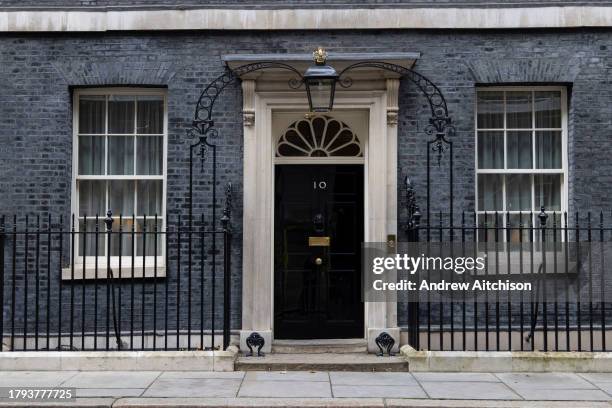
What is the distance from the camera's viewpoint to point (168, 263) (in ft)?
28.8

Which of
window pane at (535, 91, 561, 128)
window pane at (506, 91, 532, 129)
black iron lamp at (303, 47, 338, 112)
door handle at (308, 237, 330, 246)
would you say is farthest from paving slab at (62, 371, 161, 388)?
window pane at (535, 91, 561, 128)

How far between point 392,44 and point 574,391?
4.64 metres

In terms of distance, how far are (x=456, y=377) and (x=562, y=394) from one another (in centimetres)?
115

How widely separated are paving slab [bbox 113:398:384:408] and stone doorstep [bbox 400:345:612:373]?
147cm

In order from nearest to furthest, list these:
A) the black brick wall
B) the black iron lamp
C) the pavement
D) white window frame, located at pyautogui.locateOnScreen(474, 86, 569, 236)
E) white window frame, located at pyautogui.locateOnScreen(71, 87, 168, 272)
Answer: the pavement < the black iron lamp < the black brick wall < white window frame, located at pyautogui.locateOnScreen(71, 87, 168, 272) < white window frame, located at pyautogui.locateOnScreen(474, 86, 569, 236)

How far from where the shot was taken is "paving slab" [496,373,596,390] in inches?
281

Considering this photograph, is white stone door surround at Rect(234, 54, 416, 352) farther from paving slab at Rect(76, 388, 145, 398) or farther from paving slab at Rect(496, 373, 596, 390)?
paving slab at Rect(76, 388, 145, 398)

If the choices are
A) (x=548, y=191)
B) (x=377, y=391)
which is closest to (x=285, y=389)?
(x=377, y=391)

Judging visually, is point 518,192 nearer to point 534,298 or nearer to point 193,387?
point 534,298

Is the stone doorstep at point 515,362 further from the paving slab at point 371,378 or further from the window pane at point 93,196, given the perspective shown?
the window pane at point 93,196

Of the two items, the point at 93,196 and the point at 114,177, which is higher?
the point at 114,177

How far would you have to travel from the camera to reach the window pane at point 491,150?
9.15 m

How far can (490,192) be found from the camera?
9141 mm

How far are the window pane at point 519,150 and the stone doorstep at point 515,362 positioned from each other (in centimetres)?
257
